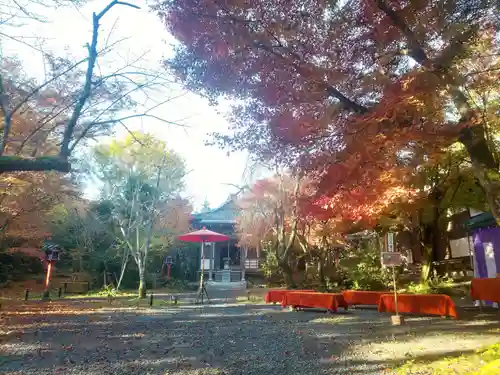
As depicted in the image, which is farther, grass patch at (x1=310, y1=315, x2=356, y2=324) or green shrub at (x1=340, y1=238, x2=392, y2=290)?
green shrub at (x1=340, y1=238, x2=392, y2=290)

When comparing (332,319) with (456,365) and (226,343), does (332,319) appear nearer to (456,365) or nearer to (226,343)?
(226,343)

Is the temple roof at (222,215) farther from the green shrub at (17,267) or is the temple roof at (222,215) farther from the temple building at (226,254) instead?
the green shrub at (17,267)

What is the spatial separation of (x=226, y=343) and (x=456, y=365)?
3.29 metres

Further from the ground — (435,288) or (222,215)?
(222,215)

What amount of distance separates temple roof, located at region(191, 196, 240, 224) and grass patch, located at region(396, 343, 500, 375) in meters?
18.4

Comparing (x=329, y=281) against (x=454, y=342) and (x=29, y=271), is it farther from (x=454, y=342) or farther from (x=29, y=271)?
(x=29, y=271)

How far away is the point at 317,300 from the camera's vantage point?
31.4 feet

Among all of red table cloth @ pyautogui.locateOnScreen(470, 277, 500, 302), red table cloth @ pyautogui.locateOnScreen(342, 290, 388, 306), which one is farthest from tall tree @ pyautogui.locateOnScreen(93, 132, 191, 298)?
red table cloth @ pyautogui.locateOnScreen(470, 277, 500, 302)

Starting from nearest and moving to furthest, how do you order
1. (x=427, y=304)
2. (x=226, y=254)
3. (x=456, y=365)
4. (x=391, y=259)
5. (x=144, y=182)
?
(x=456, y=365), (x=391, y=259), (x=427, y=304), (x=144, y=182), (x=226, y=254)

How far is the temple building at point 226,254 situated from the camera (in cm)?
2211

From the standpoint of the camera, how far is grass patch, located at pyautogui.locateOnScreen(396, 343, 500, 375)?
398cm

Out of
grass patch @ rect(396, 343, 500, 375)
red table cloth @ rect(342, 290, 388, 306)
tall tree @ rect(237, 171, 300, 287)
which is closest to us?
grass patch @ rect(396, 343, 500, 375)

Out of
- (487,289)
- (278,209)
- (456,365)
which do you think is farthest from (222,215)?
(456,365)

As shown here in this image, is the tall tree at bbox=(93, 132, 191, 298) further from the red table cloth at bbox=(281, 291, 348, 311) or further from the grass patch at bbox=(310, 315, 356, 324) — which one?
the grass patch at bbox=(310, 315, 356, 324)
